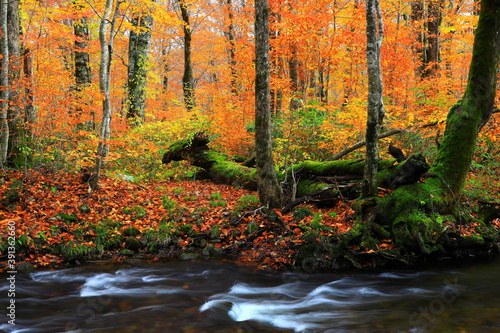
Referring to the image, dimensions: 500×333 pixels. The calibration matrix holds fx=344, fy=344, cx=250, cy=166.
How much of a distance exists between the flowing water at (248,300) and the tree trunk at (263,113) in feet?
6.65

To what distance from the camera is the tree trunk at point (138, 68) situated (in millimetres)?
15329

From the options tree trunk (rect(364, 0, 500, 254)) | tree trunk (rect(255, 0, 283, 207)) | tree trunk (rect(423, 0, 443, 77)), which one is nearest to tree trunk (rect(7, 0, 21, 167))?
tree trunk (rect(255, 0, 283, 207))

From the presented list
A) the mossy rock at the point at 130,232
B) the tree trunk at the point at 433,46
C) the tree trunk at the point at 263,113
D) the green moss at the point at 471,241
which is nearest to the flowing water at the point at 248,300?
the green moss at the point at 471,241

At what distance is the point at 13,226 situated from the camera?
7027mm

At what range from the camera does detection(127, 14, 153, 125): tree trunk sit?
15329 millimetres

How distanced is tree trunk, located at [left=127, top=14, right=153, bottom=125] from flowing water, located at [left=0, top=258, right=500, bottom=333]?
32.0 feet

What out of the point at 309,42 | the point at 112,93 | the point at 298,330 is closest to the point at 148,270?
the point at 298,330

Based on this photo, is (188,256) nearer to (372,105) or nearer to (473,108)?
(372,105)

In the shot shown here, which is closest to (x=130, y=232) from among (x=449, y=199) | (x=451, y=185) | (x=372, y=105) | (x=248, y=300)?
(x=248, y=300)

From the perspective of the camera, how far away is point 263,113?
7875 mm

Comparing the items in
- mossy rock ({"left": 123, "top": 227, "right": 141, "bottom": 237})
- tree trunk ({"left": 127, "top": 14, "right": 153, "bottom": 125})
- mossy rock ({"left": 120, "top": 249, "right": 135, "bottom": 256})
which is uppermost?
tree trunk ({"left": 127, "top": 14, "right": 153, "bottom": 125})

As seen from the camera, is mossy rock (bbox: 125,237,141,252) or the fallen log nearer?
the fallen log

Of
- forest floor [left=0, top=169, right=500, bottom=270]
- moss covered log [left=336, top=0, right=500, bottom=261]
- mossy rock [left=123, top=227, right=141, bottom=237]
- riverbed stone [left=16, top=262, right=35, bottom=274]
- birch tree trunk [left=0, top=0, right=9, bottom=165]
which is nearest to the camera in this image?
riverbed stone [left=16, top=262, right=35, bottom=274]

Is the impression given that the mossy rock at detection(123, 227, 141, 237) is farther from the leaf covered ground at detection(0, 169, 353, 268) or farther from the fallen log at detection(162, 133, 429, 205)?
the fallen log at detection(162, 133, 429, 205)
